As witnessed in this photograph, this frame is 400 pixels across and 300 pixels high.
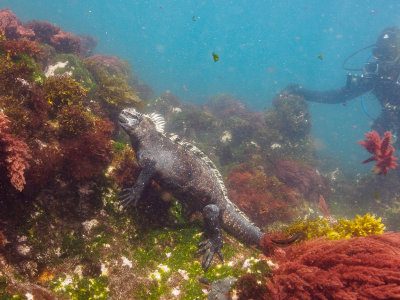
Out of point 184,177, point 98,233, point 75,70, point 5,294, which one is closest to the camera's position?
point 5,294

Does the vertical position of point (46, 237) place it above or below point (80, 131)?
below

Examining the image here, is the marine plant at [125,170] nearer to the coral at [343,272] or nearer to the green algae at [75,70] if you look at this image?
the coral at [343,272]

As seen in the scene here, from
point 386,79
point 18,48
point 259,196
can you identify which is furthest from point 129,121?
point 386,79

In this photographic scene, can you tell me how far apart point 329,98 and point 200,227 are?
20368 mm

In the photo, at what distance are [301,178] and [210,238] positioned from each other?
8.68 metres

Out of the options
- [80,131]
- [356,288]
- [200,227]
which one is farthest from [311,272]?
[80,131]

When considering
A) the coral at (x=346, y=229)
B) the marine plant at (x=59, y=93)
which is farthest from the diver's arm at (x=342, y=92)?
the marine plant at (x=59, y=93)

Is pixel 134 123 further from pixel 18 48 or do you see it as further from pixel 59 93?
pixel 18 48

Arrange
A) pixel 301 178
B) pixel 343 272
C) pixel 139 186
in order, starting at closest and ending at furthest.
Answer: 1. pixel 343 272
2. pixel 139 186
3. pixel 301 178

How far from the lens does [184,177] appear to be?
4.93 meters

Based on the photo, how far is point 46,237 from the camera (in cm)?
294

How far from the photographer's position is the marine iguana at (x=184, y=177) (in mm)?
4621

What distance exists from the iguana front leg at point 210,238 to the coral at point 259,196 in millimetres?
4007

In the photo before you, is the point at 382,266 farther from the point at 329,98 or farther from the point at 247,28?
the point at 247,28
